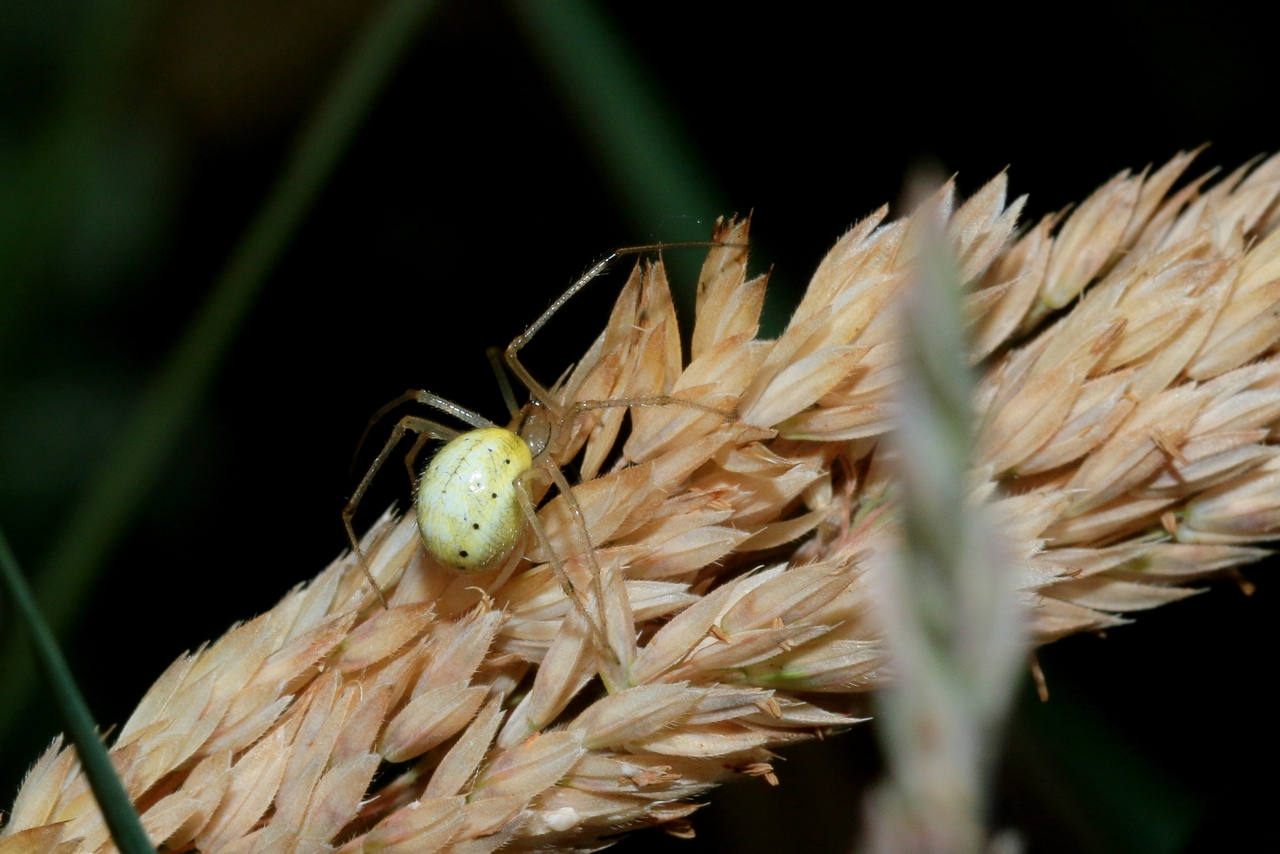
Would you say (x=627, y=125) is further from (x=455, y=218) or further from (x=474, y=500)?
(x=455, y=218)

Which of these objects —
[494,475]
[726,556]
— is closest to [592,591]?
[726,556]

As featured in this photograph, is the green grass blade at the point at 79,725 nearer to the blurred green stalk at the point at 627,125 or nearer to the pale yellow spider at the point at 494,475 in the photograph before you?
the pale yellow spider at the point at 494,475

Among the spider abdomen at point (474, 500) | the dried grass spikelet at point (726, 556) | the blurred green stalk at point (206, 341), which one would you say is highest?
the blurred green stalk at point (206, 341)

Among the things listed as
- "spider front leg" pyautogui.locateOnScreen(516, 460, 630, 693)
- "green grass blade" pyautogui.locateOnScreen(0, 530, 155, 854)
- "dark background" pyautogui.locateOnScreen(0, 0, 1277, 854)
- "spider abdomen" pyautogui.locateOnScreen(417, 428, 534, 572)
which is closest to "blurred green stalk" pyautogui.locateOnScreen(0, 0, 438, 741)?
"dark background" pyautogui.locateOnScreen(0, 0, 1277, 854)

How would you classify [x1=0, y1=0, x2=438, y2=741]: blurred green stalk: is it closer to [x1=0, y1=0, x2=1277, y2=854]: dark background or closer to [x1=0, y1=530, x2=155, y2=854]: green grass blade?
[x1=0, y1=0, x2=1277, y2=854]: dark background

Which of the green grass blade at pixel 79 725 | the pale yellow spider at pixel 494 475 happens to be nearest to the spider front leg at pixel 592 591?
the pale yellow spider at pixel 494 475

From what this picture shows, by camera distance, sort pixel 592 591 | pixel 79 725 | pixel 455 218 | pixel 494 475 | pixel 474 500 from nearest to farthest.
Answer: pixel 79 725 < pixel 592 591 < pixel 474 500 < pixel 494 475 < pixel 455 218

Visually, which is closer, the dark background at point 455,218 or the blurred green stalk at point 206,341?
the blurred green stalk at point 206,341

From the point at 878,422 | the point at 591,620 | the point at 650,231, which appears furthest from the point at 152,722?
the point at 650,231
